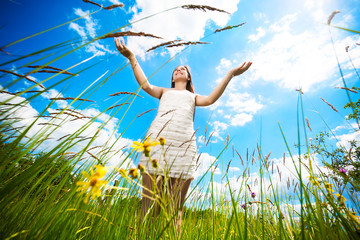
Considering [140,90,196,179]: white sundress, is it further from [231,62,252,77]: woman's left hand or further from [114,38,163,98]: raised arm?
[231,62,252,77]: woman's left hand

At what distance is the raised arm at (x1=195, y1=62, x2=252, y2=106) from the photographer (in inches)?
109

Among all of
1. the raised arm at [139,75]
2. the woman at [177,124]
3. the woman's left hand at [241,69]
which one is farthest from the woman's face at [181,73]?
the woman's left hand at [241,69]

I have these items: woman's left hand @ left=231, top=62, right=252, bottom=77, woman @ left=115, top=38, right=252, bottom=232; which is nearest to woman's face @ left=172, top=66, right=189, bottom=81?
woman @ left=115, top=38, right=252, bottom=232

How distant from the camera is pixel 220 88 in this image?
2.98 m

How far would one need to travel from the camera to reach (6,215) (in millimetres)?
836

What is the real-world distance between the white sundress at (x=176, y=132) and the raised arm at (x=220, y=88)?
0.19 meters

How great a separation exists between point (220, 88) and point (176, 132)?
1.11 metres

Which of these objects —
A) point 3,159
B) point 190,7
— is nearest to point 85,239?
point 3,159

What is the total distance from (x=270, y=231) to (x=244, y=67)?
224cm

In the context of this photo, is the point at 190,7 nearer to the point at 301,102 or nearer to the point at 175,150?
the point at 301,102

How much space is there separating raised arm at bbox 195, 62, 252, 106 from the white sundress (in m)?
0.19

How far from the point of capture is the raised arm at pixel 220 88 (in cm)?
276

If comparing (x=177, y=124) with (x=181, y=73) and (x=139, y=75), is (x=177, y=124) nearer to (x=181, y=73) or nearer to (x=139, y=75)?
(x=139, y=75)

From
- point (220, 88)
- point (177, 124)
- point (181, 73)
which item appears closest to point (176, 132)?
point (177, 124)
